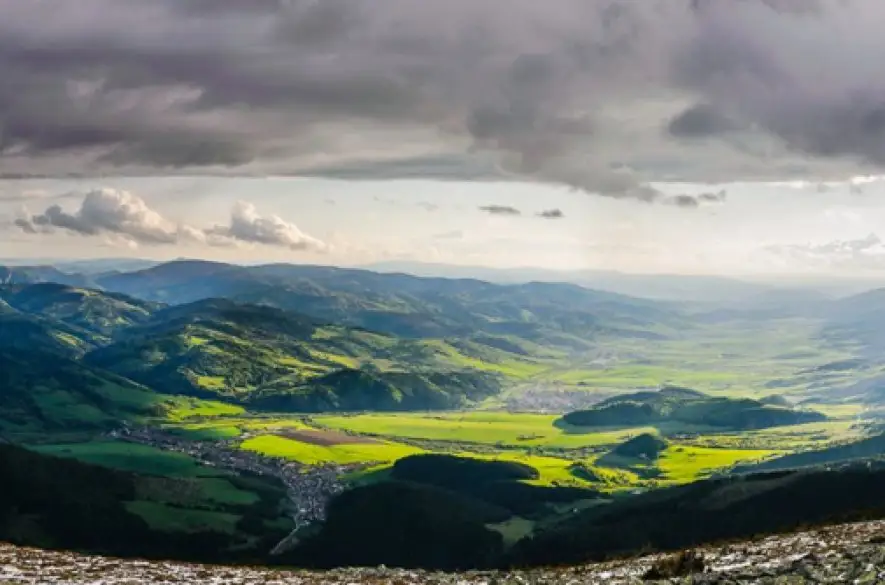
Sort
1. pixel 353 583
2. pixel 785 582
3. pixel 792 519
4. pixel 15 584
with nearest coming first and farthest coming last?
pixel 785 582 < pixel 15 584 < pixel 353 583 < pixel 792 519

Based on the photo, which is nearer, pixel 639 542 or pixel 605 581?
pixel 605 581

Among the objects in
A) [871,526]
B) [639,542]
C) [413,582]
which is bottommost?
[639,542]

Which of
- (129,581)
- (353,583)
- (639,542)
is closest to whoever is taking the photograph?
(129,581)

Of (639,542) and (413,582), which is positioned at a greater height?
(413,582)

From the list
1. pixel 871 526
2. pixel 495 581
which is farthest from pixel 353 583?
pixel 871 526

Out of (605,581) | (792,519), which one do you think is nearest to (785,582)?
(605,581)

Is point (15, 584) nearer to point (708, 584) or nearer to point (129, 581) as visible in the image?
point (129, 581)
